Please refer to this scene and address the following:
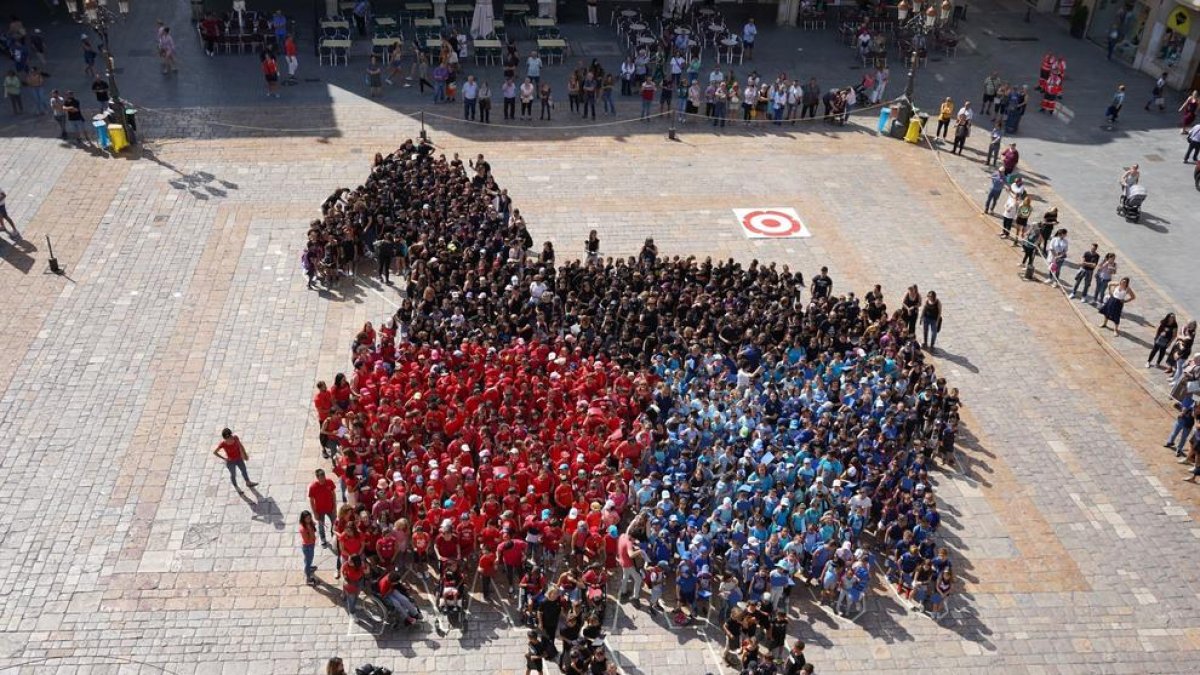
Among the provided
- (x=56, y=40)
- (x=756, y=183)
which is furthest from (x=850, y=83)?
(x=56, y=40)

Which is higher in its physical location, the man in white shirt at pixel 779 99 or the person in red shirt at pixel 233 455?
the man in white shirt at pixel 779 99

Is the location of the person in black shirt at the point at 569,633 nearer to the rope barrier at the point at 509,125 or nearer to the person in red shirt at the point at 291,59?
the rope barrier at the point at 509,125

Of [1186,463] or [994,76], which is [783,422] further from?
[994,76]

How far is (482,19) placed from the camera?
43000 millimetres

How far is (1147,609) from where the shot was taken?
20.3 meters

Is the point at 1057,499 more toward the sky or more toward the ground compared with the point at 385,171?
more toward the ground

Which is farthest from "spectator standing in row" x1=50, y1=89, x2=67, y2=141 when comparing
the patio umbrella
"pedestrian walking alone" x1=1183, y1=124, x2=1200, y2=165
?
"pedestrian walking alone" x1=1183, y1=124, x2=1200, y2=165

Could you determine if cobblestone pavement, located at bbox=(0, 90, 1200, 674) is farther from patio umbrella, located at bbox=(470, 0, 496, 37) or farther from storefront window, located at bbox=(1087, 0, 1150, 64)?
storefront window, located at bbox=(1087, 0, 1150, 64)

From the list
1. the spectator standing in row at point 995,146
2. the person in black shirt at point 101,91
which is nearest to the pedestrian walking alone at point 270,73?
the person in black shirt at point 101,91

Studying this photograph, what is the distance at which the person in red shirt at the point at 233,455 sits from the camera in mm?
21062

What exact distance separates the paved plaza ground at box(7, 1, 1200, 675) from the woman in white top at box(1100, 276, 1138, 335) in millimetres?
415

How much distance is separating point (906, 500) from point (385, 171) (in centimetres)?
1745

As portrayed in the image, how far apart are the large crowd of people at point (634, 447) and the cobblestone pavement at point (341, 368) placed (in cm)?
93

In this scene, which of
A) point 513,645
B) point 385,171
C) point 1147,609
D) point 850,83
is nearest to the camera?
point 513,645
